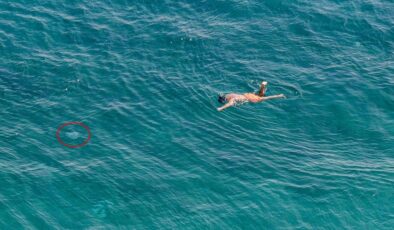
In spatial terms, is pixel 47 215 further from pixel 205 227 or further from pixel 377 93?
pixel 377 93

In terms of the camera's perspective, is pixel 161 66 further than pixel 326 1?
No

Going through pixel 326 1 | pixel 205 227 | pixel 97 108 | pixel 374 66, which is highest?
pixel 326 1

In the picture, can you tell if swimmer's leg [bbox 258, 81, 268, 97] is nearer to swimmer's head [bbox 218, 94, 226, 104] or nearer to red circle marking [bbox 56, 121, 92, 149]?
swimmer's head [bbox 218, 94, 226, 104]

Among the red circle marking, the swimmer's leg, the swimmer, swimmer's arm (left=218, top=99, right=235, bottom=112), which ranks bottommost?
the red circle marking

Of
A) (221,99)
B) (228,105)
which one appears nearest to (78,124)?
(221,99)

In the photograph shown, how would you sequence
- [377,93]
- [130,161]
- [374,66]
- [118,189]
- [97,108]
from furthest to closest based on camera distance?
[374,66] < [377,93] < [97,108] < [130,161] < [118,189]

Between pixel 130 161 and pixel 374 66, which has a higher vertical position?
pixel 374 66

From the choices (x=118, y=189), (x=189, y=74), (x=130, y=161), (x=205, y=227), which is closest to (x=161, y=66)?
(x=189, y=74)

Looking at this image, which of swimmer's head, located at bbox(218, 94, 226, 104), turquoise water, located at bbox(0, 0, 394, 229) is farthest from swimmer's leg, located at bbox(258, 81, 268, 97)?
swimmer's head, located at bbox(218, 94, 226, 104)

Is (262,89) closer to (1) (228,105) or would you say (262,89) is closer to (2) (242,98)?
(2) (242,98)
